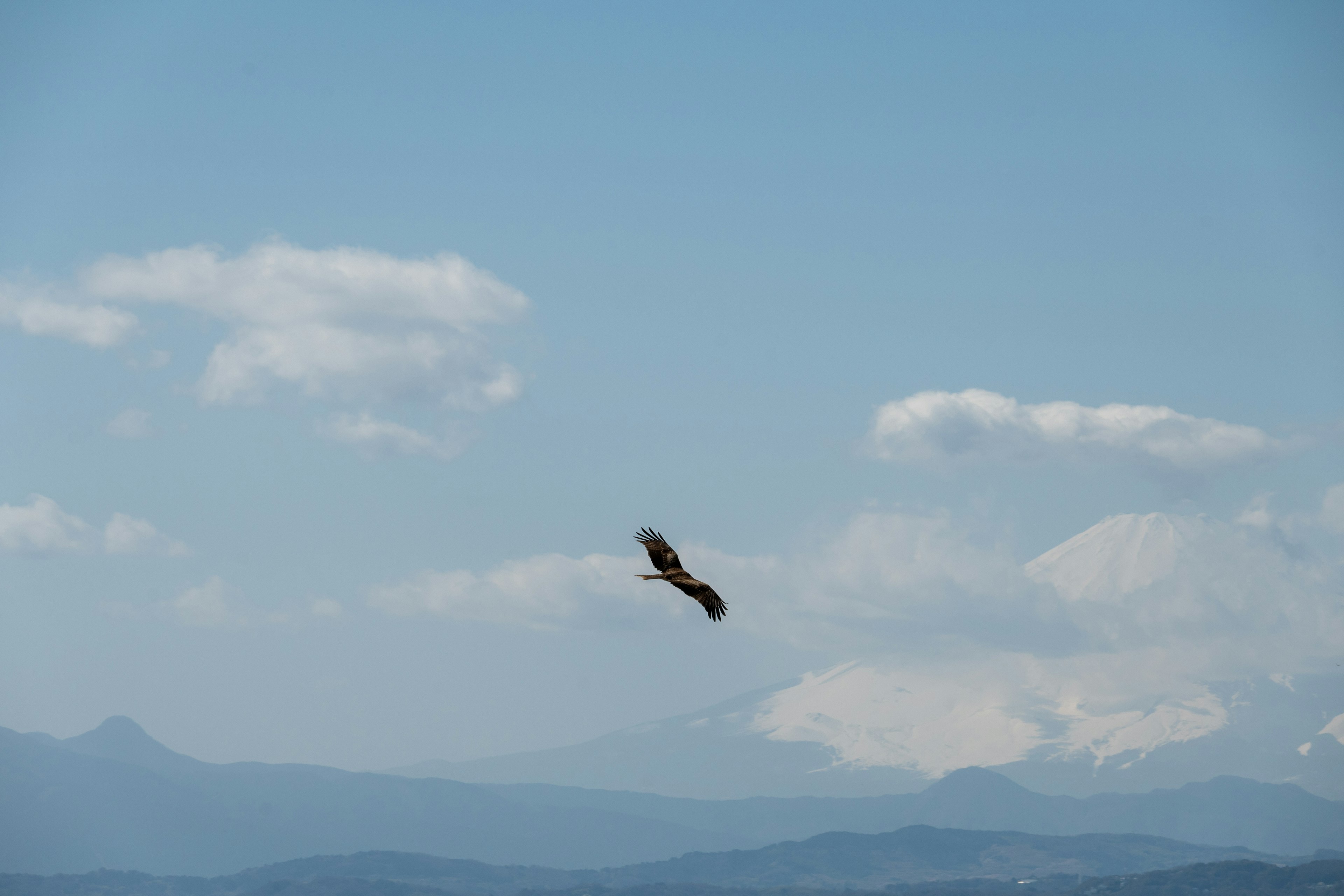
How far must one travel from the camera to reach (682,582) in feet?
209
